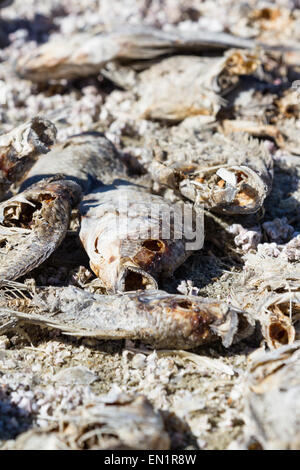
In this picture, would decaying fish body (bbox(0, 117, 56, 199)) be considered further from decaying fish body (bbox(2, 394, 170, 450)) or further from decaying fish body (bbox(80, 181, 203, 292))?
decaying fish body (bbox(2, 394, 170, 450))

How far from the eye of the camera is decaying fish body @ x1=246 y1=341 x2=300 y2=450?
1.88m

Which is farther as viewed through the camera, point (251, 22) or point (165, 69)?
point (251, 22)

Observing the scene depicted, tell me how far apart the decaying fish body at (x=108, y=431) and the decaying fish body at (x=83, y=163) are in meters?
1.69

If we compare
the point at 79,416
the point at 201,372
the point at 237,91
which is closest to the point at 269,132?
the point at 237,91

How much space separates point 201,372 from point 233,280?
0.75 metres

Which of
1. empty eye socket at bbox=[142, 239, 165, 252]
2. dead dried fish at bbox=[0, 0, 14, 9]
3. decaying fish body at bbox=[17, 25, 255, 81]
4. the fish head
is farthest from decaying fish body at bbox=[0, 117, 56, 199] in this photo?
dead dried fish at bbox=[0, 0, 14, 9]

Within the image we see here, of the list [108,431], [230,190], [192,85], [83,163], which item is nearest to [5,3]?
[192,85]

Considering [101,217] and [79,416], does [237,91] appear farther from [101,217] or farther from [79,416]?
[79,416]

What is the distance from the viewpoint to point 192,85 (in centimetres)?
421

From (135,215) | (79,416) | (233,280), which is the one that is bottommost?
(233,280)

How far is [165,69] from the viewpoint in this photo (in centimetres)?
455

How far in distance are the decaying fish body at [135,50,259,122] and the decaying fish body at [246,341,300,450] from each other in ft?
8.07

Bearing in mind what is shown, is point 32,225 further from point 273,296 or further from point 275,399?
point 275,399

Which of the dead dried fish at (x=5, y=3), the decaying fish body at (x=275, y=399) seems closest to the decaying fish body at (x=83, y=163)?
the decaying fish body at (x=275, y=399)
